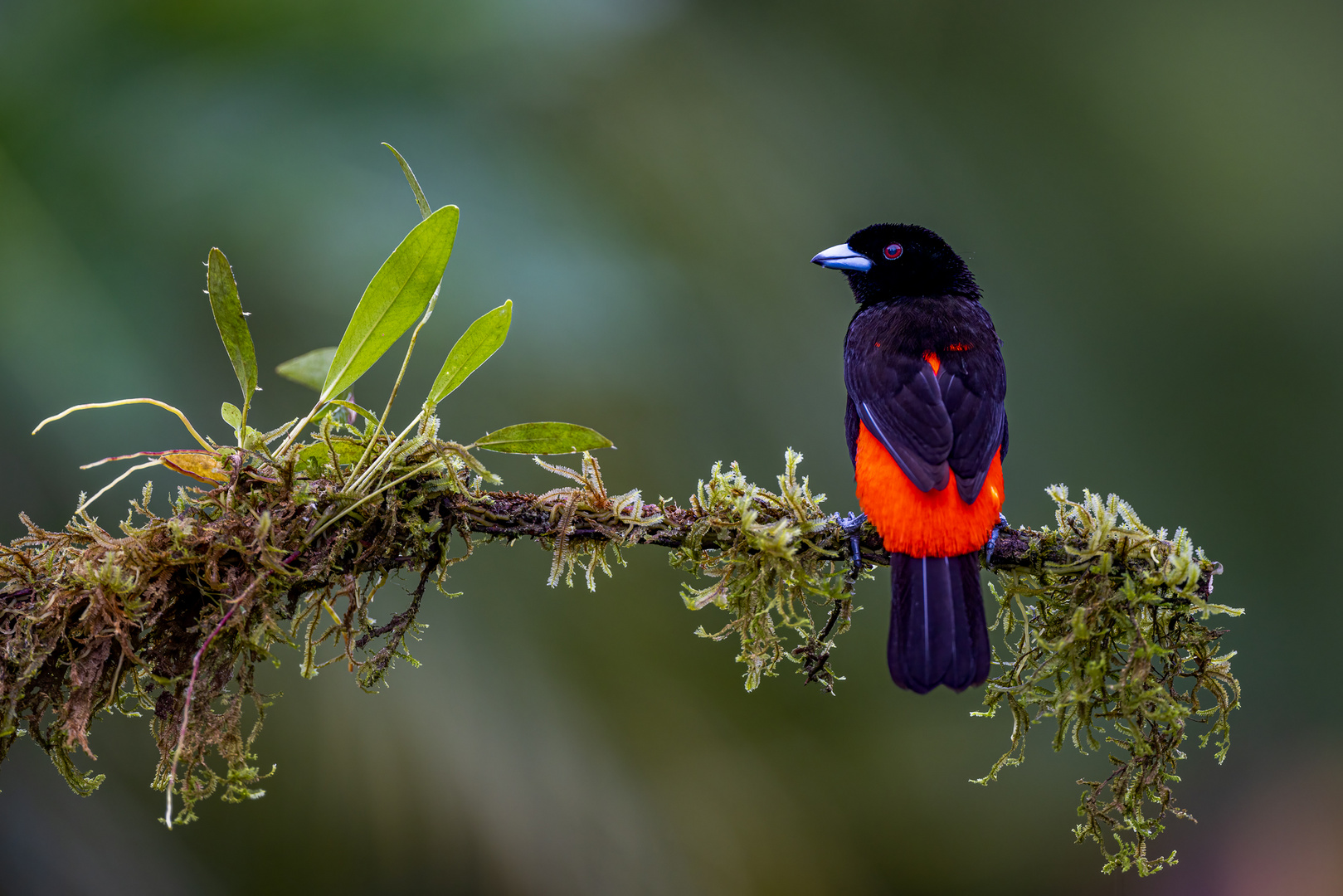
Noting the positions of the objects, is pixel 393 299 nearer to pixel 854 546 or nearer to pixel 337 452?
pixel 337 452

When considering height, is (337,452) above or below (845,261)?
below

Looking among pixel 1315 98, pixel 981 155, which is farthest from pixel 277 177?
pixel 1315 98

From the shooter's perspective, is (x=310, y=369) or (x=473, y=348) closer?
(x=473, y=348)

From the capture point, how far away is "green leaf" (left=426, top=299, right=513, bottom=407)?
175cm

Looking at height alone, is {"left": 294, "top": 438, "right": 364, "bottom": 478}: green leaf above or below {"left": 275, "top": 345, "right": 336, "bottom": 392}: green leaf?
below

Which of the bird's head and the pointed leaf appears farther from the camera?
the bird's head

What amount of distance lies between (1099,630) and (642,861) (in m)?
2.68

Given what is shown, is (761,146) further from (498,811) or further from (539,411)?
(498,811)

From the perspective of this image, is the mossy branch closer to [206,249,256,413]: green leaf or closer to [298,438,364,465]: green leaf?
[298,438,364,465]: green leaf

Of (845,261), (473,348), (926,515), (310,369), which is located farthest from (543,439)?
(845,261)

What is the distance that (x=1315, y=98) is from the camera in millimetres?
5574

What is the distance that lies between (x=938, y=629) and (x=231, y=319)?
1.54 m

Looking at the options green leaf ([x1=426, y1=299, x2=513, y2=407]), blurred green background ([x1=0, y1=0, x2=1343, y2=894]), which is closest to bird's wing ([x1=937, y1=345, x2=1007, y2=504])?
green leaf ([x1=426, y1=299, x2=513, y2=407])

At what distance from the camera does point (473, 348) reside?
176 cm
